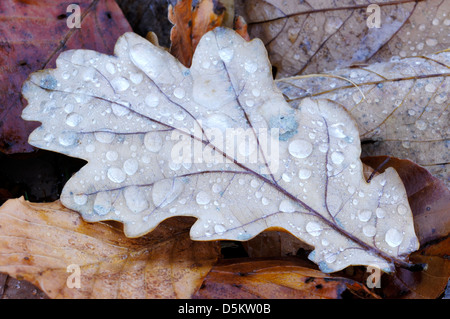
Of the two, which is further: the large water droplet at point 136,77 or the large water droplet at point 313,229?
the large water droplet at point 136,77

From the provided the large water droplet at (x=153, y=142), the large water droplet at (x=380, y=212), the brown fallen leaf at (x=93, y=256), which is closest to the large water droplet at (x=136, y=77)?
the large water droplet at (x=153, y=142)

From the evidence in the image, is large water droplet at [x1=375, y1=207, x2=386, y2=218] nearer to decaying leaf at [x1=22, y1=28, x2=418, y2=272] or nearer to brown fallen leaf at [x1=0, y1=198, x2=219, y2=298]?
decaying leaf at [x1=22, y1=28, x2=418, y2=272]

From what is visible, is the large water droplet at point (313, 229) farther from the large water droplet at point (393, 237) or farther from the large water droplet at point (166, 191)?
the large water droplet at point (166, 191)

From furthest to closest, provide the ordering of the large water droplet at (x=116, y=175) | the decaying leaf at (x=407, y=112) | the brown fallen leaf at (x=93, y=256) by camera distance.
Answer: the decaying leaf at (x=407, y=112) → the large water droplet at (x=116, y=175) → the brown fallen leaf at (x=93, y=256)

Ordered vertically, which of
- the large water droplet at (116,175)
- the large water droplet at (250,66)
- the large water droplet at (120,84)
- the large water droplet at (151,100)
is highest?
the large water droplet at (250,66)

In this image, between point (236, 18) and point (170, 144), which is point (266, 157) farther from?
point (236, 18)

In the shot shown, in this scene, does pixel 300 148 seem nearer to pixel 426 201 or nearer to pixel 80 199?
pixel 426 201

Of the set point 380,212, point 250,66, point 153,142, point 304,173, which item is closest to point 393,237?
point 380,212

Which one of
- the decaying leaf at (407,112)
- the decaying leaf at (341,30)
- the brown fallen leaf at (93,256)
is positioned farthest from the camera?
the decaying leaf at (341,30)

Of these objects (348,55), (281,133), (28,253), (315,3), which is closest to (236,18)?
(315,3)
